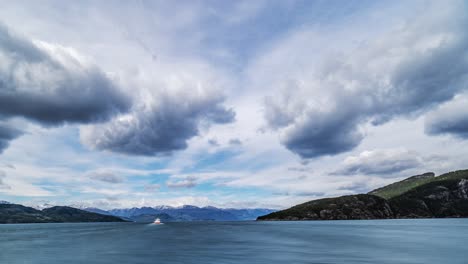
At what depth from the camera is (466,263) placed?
64.6 m

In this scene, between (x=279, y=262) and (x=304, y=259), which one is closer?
(x=279, y=262)

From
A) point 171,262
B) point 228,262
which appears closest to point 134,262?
point 171,262

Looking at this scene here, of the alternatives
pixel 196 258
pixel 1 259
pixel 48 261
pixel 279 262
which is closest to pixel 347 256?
pixel 279 262

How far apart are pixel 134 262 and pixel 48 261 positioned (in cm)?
2462

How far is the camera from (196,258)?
73562 mm

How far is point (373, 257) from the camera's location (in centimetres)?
7300

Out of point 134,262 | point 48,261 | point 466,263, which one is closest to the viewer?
point 466,263

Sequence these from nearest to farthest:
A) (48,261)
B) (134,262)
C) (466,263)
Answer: (466,263), (134,262), (48,261)

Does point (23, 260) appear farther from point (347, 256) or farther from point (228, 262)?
point (347, 256)

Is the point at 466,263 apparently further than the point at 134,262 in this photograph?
No

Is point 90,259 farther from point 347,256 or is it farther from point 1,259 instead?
point 347,256

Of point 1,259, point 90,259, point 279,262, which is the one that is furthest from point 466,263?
point 1,259

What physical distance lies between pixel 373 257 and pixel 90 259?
74526 millimetres

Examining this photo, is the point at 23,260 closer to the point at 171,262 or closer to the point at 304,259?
the point at 171,262
